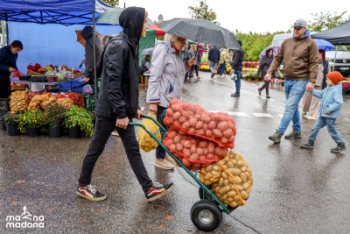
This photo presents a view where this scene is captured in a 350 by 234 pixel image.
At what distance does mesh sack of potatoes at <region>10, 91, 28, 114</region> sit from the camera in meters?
6.45

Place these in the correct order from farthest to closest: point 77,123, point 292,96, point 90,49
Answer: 1. point 90,49
2. point 292,96
3. point 77,123

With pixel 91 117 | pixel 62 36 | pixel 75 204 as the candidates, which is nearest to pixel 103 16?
pixel 91 117

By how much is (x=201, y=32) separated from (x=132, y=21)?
125cm

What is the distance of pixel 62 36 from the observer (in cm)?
994

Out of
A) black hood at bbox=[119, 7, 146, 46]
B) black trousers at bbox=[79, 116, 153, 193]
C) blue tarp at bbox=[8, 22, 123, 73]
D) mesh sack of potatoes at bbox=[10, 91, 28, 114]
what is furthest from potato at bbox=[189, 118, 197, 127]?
blue tarp at bbox=[8, 22, 123, 73]

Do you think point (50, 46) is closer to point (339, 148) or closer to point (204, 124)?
point (204, 124)

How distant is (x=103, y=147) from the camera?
3426mm

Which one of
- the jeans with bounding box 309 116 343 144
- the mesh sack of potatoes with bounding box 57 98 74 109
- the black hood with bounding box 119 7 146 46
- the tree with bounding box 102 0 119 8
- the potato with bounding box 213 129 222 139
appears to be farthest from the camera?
the tree with bounding box 102 0 119 8

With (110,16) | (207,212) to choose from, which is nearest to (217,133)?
(207,212)

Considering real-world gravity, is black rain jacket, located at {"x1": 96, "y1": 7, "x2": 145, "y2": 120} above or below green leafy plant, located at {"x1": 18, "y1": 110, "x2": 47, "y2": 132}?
above

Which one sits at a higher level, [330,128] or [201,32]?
[201,32]

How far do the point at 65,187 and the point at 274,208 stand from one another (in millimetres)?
2545

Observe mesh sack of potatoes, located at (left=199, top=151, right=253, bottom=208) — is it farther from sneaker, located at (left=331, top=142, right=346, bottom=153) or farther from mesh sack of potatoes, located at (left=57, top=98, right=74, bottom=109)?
mesh sack of potatoes, located at (left=57, top=98, right=74, bottom=109)

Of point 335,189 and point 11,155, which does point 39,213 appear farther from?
point 335,189
